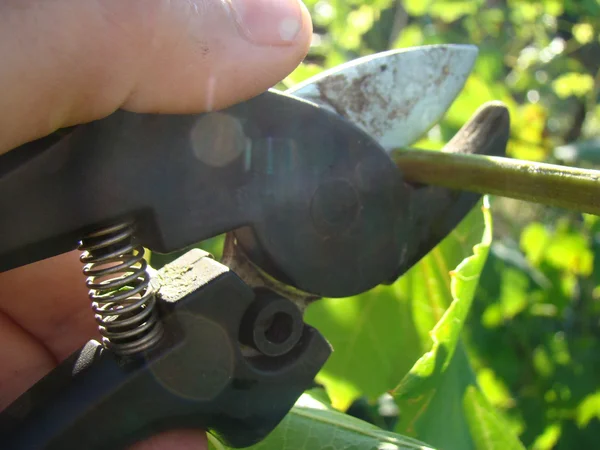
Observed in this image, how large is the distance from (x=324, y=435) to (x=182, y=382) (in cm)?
34

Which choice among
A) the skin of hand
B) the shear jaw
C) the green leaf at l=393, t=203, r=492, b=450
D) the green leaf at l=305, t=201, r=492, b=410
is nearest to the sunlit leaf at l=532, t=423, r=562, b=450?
the green leaf at l=305, t=201, r=492, b=410

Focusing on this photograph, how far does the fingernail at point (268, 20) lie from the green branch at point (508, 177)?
0.28m

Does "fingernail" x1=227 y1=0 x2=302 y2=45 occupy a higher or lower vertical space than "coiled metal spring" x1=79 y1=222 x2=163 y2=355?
higher

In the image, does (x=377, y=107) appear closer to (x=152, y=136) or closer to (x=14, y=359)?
(x=152, y=136)

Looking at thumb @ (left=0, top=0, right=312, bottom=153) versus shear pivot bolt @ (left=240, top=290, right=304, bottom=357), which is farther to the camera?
shear pivot bolt @ (left=240, top=290, right=304, bottom=357)

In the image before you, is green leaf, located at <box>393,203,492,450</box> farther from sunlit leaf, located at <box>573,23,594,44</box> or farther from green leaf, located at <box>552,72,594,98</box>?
sunlit leaf, located at <box>573,23,594,44</box>

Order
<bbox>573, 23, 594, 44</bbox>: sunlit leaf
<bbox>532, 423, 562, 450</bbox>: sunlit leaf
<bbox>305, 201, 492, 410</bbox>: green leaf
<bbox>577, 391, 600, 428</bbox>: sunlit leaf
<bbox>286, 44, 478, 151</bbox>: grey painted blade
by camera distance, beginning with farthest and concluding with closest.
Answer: <bbox>573, 23, 594, 44</bbox>: sunlit leaf < <bbox>532, 423, 562, 450</bbox>: sunlit leaf < <bbox>577, 391, 600, 428</bbox>: sunlit leaf < <bbox>305, 201, 492, 410</bbox>: green leaf < <bbox>286, 44, 478, 151</bbox>: grey painted blade

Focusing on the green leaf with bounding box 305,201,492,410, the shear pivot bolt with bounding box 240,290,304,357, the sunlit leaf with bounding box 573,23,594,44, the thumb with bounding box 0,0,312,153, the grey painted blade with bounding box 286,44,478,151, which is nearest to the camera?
the thumb with bounding box 0,0,312,153

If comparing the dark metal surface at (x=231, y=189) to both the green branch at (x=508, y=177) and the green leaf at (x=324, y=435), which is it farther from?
the green leaf at (x=324, y=435)

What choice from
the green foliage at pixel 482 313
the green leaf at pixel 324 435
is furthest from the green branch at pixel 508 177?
the green leaf at pixel 324 435

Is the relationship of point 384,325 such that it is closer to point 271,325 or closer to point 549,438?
point 271,325

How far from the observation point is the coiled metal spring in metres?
0.85

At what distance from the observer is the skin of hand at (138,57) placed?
0.71 metres

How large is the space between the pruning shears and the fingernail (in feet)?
0.29
